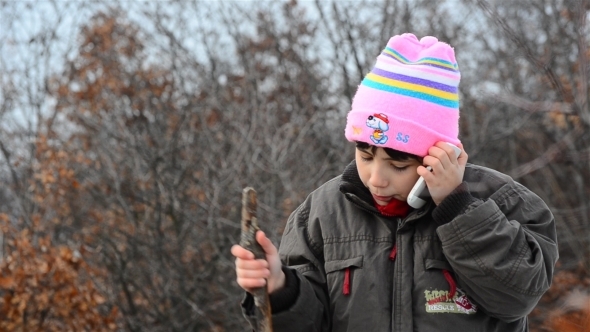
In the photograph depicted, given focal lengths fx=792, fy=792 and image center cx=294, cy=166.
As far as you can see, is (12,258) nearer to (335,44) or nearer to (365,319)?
(335,44)

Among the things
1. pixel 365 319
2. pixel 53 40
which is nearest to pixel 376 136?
pixel 365 319

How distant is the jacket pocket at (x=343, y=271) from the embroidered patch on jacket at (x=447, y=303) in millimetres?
196

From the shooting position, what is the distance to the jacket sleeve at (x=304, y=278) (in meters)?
2.04

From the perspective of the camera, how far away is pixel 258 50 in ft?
24.2

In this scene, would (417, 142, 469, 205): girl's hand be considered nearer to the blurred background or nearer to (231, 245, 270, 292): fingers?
(231, 245, 270, 292): fingers

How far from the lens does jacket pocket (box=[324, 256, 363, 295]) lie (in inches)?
81.7

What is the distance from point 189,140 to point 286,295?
413 cm

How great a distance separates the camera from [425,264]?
2045 millimetres

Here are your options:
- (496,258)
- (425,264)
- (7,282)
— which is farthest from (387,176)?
(7,282)

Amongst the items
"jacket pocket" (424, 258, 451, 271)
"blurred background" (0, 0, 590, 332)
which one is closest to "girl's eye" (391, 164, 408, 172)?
"jacket pocket" (424, 258, 451, 271)

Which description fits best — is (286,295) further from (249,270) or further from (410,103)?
(410,103)

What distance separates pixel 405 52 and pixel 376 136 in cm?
29

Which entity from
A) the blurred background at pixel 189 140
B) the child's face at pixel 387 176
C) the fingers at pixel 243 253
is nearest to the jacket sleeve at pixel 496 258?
the child's face at pixel 387 176

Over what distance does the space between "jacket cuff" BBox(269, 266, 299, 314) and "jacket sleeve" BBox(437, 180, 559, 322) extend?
1.29 ft
